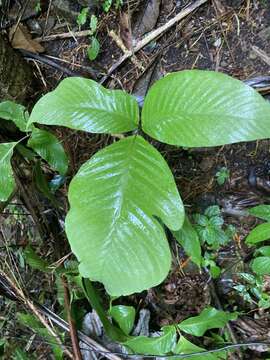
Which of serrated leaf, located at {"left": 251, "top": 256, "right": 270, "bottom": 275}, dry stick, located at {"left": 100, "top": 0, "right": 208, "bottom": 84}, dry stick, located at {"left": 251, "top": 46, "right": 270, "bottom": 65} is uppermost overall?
dry stick, located at {"left": 100, "top": 0, "right": 208, "bottom": 84}

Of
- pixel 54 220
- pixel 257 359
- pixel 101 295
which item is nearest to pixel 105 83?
pixel 54 220

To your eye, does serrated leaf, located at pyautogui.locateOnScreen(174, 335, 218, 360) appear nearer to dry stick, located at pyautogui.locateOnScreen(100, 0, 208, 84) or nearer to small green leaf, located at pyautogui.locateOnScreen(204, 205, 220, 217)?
small green leaf, located at pyautogui.locateOnScreen(204, 205, 220, 217)

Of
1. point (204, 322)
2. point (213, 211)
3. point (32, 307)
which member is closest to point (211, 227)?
point (213, 211)

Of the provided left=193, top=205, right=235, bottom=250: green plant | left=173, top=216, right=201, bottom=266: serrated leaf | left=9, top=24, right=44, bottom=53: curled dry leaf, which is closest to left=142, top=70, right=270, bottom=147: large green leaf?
left=173, top=216, right=201, bottom=266: serrated leaf

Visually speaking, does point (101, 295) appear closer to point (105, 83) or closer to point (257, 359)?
point (257, 359)

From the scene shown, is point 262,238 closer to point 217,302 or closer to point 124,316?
point 217,302

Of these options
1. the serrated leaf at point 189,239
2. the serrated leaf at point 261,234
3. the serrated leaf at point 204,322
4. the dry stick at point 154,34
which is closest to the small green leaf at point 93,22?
the dry stick at point 154,34
